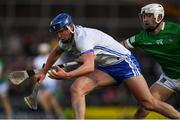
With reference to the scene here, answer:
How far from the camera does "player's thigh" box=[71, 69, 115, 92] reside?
11.4 meters

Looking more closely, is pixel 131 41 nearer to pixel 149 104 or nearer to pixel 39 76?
pixel 149 104

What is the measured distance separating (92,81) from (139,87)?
26.0 inches

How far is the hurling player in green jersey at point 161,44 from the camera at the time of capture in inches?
470

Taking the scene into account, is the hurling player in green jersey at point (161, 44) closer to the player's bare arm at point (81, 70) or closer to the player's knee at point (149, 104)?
the player's knee at point (149, 104)

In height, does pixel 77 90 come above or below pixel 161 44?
below

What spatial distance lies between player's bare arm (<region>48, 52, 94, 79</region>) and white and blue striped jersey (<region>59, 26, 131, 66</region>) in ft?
0.27

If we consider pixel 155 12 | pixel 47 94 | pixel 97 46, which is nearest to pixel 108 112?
pixel 47 94

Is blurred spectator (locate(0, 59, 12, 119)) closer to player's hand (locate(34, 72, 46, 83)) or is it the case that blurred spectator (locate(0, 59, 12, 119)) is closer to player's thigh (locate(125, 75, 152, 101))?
player's hand (locate(34, 72, 46, 83))

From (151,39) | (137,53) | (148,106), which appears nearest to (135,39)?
(151,39)

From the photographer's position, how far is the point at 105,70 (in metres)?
11.8

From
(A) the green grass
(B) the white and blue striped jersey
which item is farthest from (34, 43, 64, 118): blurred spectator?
(B) the white and blue striped jersey

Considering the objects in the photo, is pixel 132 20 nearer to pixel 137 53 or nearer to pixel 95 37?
pixel 137 53

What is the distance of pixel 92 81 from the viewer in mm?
11625

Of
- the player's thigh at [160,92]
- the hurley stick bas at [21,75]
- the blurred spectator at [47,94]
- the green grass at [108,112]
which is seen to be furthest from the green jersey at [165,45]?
the blurred spectator at [47,94]
